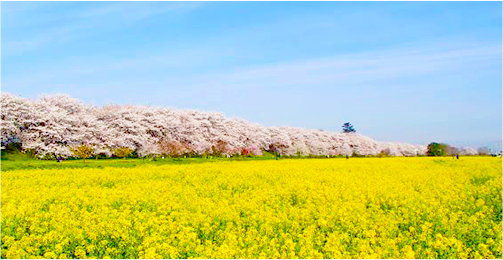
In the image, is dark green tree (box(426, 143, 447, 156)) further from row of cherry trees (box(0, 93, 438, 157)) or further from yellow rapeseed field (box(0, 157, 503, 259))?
yellow rapeseed field (box(0, 157, 503, 259))

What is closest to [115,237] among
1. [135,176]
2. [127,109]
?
[135,176]

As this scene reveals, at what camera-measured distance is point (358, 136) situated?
124m

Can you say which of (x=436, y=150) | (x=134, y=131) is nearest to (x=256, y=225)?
(x=134, y=131)

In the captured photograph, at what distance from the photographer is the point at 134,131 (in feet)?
219

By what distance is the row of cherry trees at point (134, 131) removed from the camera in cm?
5388

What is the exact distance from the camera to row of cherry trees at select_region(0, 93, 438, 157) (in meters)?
53.9

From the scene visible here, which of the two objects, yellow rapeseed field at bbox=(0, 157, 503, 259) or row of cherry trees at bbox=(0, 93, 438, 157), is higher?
row of cherry trees at bbox=(0, 93, 438, 157)

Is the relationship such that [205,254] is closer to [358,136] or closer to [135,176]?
[135,176]

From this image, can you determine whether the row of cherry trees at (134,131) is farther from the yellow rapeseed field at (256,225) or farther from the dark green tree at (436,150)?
the yellow rapeseed field at (256,225)

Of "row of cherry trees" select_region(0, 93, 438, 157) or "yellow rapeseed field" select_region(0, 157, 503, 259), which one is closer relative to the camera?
"yellow rapeseed field" select_region(0, 157, 503, 259)

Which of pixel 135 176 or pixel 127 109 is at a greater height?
pixel 127 109

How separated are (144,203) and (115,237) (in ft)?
17.5

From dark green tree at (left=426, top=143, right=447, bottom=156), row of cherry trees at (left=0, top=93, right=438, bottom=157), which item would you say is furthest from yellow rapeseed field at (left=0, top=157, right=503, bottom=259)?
dark green tree at (left=426, top=143, right=447, bottom=156)

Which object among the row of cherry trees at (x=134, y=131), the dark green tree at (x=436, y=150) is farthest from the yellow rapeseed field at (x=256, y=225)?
the dark green tree at (x=436, y=150)
